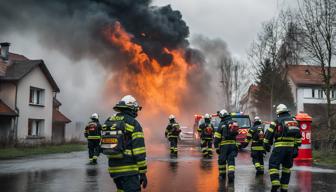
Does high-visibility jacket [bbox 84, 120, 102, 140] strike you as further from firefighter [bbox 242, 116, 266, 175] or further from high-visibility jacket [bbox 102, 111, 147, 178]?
high-visibility jacket [bbox 102, 111, 147, 178]

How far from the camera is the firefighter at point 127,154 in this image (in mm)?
5863

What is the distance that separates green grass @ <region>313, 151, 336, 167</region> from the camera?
15577 mm

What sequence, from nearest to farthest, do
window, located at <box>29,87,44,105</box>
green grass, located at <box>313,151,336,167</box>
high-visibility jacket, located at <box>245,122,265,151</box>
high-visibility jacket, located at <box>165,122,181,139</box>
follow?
high-visibility jacket, located at <box>245,122,265,151</box> → green grass, located at <box>313,151,336,167</box> → high-visibility jacket, located at <box>165,122,181,139</box> → window, located at <box>29,87,44,105</box>

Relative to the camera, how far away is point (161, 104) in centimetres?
3594

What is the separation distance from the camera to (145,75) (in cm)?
3120

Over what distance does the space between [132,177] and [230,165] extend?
482cm

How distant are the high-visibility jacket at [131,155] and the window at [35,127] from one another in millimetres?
24803

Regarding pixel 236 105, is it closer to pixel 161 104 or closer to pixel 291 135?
pixel 161 104

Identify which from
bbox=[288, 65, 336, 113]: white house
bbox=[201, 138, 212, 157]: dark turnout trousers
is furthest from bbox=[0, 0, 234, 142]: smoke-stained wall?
bbox=[288, 65, 336, 113]: white house

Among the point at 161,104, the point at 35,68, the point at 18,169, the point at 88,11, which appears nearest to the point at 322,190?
the point at 18,169

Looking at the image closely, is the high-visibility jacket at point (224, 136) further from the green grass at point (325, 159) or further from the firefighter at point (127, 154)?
the green grass at point (325, 159)

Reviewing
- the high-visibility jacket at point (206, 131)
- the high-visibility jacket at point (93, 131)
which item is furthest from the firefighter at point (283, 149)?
the high-visibility jacket at point (206, 131)

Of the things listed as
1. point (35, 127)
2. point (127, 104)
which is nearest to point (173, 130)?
point (127, 104)

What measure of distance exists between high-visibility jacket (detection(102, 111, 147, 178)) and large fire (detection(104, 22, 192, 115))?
78.1 ft
